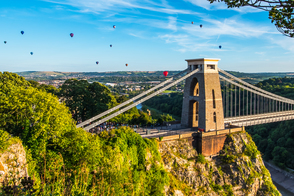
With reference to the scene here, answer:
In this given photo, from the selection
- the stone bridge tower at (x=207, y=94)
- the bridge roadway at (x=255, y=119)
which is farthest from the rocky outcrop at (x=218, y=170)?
the bridge roadway at (x=255, y=119)

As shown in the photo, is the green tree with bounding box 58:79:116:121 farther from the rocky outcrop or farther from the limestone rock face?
the limestone rock face

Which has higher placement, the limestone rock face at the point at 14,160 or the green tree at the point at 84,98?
the green tree at the point at 84,98

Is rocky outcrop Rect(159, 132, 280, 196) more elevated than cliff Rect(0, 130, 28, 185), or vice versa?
cliff Rect(0, 130, 28, 185)

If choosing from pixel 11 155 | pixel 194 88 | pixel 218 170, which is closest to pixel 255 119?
pixel 194 88

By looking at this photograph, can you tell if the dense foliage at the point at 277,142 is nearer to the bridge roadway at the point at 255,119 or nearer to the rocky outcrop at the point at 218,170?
the bridge roadway at the point at 255,119

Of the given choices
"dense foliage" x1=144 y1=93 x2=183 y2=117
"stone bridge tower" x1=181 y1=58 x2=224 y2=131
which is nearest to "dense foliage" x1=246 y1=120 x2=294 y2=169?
"dense foliage" x1=144 y1=93 x2=183 y2=117

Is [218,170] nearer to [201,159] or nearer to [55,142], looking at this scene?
[201,159]

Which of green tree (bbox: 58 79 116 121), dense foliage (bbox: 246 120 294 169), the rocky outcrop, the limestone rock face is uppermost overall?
green tree (bbox: 58 79 116 121)

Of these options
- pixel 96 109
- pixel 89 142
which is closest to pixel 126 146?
pixel 89 142
